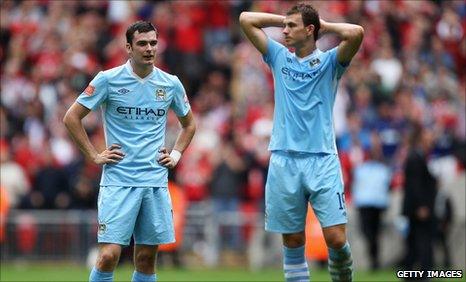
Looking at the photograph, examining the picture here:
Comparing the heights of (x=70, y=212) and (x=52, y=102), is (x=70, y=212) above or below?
below

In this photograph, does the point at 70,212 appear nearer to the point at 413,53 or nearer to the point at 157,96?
the point at 413,53

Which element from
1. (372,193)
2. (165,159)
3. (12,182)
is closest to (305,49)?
(165,159)

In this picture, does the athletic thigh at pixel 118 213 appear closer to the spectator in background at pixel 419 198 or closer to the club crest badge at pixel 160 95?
the club crest badge at pixel 160 95

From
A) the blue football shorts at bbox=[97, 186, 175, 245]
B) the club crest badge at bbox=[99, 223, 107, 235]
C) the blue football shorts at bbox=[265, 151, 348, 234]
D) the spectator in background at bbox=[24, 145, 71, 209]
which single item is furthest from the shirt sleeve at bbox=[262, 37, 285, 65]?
the spectator in background at bbox=[24, 145, 71, 209]

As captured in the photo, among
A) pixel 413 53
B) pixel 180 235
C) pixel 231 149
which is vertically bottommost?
pixel 180 235

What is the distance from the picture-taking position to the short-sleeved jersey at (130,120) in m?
12.1

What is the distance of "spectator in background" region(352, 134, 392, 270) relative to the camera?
71.5 feet

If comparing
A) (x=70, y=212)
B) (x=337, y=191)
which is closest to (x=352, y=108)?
(x=70, y=212)

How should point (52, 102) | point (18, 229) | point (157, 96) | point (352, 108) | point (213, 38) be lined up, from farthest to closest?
point (213, 38) < point (52, 102) < point (352, 108) < point (18, 229) < point (157, 96)

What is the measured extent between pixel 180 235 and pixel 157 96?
10880mm

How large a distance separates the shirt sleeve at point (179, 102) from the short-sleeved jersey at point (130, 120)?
0.88ft

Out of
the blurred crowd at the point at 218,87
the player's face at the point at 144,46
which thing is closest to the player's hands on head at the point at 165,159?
the player's face at the point at 144,46

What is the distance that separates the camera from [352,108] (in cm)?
2436

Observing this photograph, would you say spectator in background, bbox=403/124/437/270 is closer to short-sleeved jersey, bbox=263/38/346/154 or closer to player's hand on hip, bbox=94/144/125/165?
short-sleeved jersey, bbox=263/38/346/154
